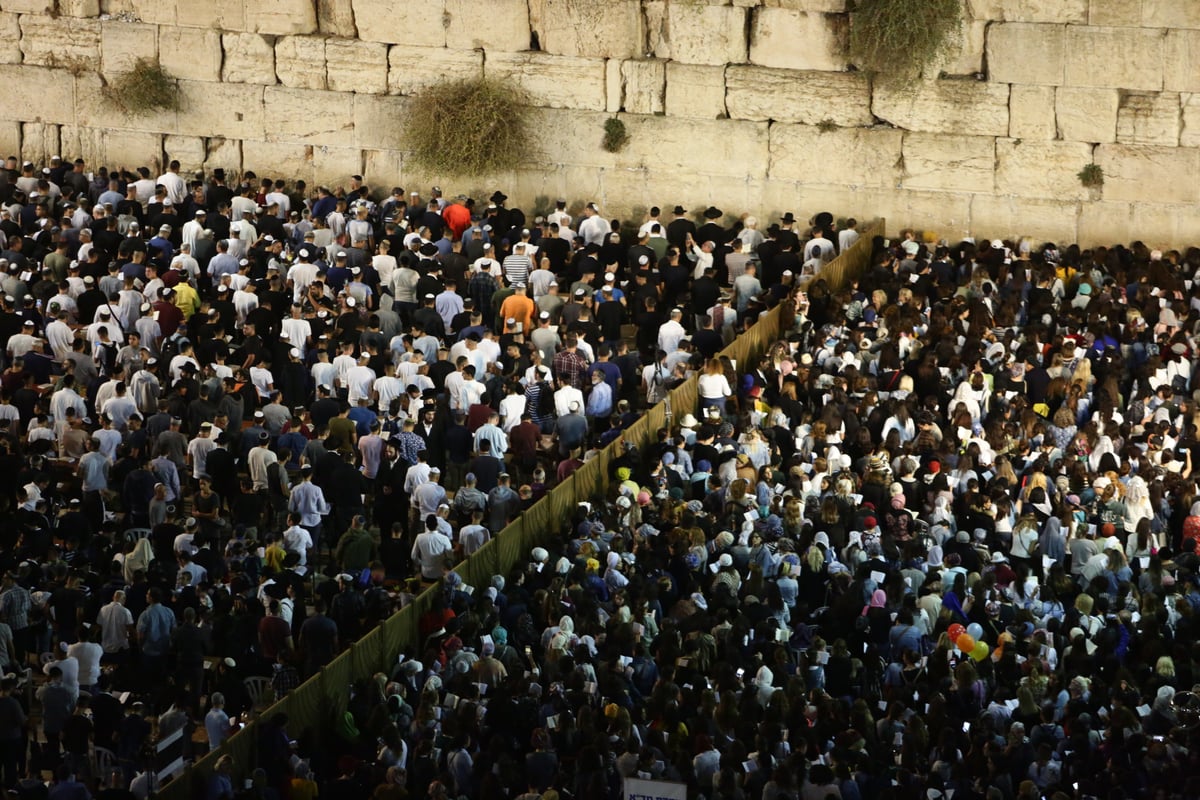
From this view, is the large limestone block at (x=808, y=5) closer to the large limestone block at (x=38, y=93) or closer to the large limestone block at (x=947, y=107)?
the large limestone block at (x=947, y=107)

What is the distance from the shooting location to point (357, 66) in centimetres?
2777

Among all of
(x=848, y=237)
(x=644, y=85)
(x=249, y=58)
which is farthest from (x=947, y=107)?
(x=249, y=58)

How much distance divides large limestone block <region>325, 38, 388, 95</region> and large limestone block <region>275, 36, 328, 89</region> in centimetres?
12

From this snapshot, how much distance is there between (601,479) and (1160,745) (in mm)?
6452

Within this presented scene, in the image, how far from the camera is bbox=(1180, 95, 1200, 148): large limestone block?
24453 mm

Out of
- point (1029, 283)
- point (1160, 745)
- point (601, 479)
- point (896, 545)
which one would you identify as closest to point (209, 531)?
point (601, 479)

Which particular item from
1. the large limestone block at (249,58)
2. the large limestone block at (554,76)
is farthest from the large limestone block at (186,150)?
the large limestone block at (554,76)

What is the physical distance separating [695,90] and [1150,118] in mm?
5908

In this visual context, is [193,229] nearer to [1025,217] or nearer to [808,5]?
[808,5]

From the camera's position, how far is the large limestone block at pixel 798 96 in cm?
2577

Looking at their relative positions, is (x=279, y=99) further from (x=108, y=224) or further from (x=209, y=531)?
(x=209, y=531)

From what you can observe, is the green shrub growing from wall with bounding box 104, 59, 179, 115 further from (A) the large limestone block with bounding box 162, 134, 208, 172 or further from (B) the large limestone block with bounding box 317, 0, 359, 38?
(B) the large limestone block with bounding box 317, 0, 359, 38

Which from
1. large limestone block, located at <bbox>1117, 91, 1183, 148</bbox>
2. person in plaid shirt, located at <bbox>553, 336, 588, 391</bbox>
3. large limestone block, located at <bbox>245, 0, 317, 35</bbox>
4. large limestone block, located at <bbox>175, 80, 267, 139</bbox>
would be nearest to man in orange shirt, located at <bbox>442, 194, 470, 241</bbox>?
large limestone block, located at <bbox>245, 0, 317, 35</bbox>

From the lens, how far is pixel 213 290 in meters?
23.3
